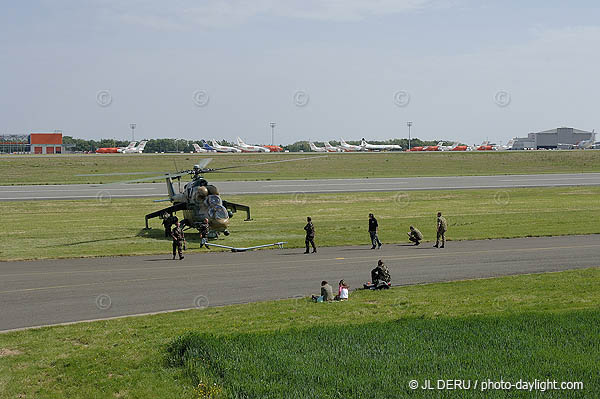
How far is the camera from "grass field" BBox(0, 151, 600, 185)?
9200 cm

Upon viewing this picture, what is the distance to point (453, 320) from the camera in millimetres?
17281

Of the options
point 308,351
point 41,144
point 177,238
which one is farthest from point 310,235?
point 41,144

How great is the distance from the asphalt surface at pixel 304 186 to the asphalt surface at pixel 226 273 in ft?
117

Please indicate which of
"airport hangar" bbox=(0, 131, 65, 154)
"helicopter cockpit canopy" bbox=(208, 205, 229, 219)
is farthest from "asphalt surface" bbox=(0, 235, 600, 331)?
"airport hangar" bbox=(0, 131, 65, 154)

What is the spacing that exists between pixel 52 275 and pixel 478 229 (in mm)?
25917

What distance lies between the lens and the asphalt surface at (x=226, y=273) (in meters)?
20.6

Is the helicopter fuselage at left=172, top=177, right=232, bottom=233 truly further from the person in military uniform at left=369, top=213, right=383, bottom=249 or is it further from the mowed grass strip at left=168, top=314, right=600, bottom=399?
the mowed grass strip at left=168, top=314, right=600, bottom=399

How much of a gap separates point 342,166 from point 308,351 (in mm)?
93556

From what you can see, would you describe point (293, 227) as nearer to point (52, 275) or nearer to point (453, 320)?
point (52, 275)

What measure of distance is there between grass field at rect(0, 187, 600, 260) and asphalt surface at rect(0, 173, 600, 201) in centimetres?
524

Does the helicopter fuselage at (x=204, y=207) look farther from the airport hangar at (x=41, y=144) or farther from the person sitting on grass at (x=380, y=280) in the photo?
the airport hangar at (x=41, y=144)

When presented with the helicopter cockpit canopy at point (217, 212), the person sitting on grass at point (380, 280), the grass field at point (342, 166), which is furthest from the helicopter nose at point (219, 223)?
the grass field at point (342, 166)

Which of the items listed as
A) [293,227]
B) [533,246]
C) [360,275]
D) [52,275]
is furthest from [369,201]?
[52,275]

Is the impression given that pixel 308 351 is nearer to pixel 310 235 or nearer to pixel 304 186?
pixel 310 235
